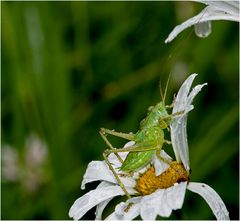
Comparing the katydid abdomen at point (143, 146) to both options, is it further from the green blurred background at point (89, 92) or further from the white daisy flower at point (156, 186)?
the green blurred background at point (89, 92)

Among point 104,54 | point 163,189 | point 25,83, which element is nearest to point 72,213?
point 163,189

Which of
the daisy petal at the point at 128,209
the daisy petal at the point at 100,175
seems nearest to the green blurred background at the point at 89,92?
the daisy petal at the point at 100,175

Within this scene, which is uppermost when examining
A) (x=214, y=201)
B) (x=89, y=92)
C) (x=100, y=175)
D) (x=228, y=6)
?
(x=89, y=92)

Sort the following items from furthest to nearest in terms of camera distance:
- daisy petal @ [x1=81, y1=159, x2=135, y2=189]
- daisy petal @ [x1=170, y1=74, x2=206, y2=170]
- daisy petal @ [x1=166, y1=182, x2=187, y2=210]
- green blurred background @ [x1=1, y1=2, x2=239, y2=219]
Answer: green blurred background @ [x1=1, y1=2, x2=239, y2=219], daisy petal @ [x1=81, y1=159, x2=135, y2=189], daisy petal @ [x1=170, y1=74, x2=206, y2=170], daisy petal @ [x1=166, y1=182, x2=187, y2=210]

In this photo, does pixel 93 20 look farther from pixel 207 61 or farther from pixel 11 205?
pixel 11 205

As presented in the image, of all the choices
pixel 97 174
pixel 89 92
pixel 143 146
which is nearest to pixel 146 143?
pixel 143 146

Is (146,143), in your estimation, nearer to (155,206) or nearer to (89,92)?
(155,206)

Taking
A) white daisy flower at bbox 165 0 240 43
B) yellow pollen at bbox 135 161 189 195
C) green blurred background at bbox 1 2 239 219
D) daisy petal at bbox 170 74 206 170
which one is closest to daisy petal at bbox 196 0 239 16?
white daisy flower at bbox 165 0 240 43

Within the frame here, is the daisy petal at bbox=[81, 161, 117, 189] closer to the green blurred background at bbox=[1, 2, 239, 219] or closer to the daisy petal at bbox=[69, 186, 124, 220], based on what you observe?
the daisy petal at bbox=[69, 186, 124, 220]
